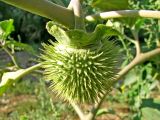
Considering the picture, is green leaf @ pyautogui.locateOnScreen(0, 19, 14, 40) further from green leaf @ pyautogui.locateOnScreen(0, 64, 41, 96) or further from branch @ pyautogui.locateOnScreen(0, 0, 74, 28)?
branch @ pyautogui.locateOnScreen(0, 0, 74, 28)

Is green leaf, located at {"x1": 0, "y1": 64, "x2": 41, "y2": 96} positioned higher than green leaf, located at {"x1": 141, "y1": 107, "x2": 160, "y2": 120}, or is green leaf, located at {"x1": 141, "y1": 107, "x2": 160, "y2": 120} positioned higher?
green leaf, located at {"x1": 0, "y1": 64, "x2": 41, "y2": 96}

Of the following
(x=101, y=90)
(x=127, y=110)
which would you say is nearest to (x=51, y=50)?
(x=101, y=90)

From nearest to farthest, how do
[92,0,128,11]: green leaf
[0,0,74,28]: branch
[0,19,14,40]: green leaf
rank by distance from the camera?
1. [0,0,74,28]: branch
2. [92,0,128,11]: green leaf
3. [0,19,14,40]: green leaf

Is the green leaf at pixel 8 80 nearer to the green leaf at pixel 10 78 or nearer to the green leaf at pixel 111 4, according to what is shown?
the green leaf at pixel 10 78

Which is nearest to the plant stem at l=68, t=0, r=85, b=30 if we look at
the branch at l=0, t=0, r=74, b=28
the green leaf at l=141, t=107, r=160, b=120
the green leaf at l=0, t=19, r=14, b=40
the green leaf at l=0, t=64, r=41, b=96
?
the branch at l=0, t=0, r=74, b=28

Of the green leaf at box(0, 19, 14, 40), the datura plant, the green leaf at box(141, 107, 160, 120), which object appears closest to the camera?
the datura plant

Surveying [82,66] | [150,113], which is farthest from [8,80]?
[150,113]

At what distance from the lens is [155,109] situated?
2.04 m

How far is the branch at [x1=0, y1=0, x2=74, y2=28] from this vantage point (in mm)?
909

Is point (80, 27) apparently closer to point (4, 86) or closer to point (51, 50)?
point (51, 50)

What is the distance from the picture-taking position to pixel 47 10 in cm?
94

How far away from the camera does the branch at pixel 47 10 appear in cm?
91

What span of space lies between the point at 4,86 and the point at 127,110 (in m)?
3.17

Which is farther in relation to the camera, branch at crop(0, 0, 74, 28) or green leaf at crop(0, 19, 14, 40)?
green leaf at crop(0, 19, 14, 40)
